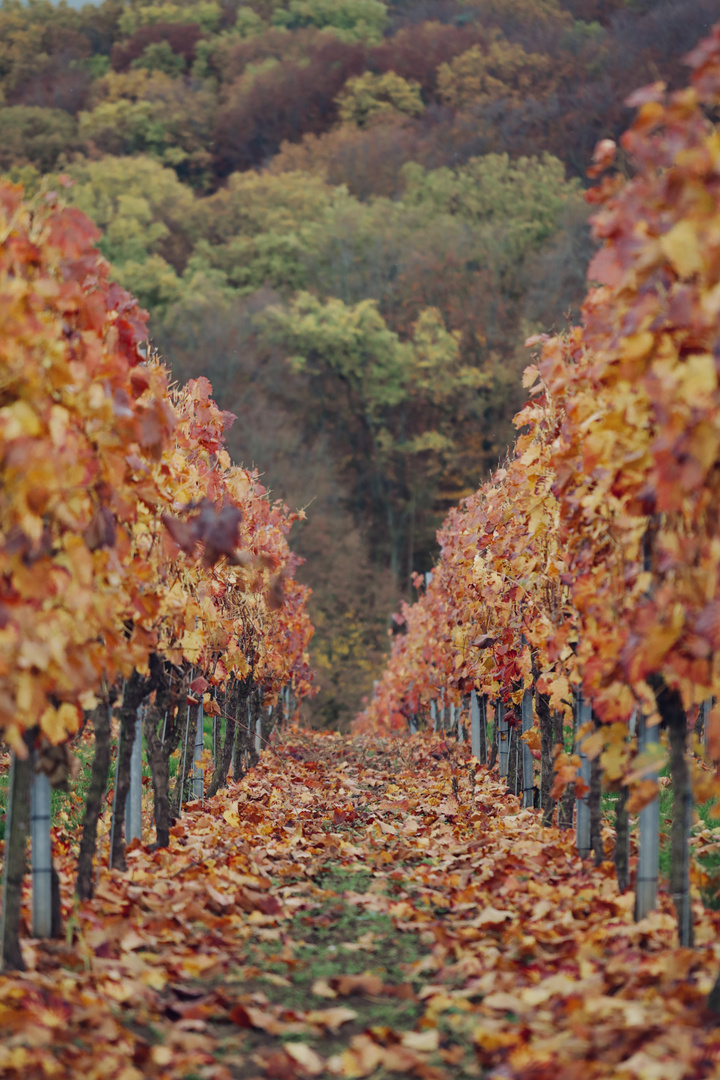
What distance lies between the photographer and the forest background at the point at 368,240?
37.7 metres

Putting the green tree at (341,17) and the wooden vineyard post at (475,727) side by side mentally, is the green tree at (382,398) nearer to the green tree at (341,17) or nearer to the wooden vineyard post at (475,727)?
→ the wooden vineyard post at (475,727)

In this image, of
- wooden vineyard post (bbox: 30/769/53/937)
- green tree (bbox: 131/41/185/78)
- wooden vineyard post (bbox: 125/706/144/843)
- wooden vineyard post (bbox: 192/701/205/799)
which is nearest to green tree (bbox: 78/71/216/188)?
green tree (bbox: 131/41/185/78)

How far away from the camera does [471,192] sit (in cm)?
4481

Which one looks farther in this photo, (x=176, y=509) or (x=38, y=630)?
(x=176, y=509)

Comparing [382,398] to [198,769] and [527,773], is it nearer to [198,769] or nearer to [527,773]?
[198,769]

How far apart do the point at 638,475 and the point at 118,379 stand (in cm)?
203

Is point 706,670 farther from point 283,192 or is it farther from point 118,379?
point 283,192

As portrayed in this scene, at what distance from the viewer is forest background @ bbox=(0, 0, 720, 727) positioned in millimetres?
37719

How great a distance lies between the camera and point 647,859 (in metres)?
4.51

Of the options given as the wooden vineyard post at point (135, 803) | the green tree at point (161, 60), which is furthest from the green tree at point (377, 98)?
the wooden vineyard post at point (135, 803)

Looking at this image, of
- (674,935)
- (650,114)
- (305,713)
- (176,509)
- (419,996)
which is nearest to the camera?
(650,114)

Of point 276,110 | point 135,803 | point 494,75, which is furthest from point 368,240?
point 135,803

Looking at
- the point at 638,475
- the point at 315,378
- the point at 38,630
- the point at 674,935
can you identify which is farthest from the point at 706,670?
the point at 315,378

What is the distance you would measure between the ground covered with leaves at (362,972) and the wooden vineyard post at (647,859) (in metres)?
0.09
